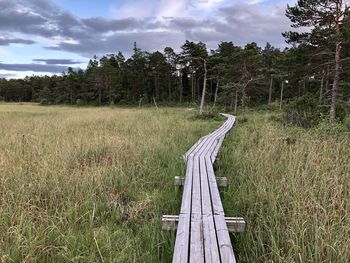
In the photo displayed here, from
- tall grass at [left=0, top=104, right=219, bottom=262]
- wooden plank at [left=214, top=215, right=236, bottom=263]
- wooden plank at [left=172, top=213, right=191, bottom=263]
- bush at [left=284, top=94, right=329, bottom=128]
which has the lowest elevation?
tall grass at [left=0, top=104, right=219, bottom=262]

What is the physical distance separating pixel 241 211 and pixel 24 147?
5379 millimetres

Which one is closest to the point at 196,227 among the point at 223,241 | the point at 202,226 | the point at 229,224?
the point at 202,226

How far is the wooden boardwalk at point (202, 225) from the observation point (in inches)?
112

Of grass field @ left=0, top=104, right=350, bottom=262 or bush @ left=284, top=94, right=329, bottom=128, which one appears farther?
bush @ left=284, top=94, right=329, bottom=128

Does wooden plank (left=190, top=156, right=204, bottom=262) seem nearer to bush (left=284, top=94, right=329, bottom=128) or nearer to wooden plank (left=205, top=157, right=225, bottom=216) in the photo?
wooden plank (left=205, top=157, right=225, bottom=216)

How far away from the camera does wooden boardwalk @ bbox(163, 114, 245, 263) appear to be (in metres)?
2.84

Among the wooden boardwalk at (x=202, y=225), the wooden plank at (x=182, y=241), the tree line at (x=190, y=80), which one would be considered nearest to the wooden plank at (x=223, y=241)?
the wooden boardwalk at (x=202, y=225)

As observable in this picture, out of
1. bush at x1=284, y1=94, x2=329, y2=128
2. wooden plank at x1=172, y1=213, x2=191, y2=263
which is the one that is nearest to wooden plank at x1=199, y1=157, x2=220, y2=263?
wooden plank at x1=172, y1=213, x2=191, y2=263

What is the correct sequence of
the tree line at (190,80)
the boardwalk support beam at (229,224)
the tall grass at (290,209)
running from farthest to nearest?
the tree line at (190,80), the boardwalk support beam at (229,224), the tall grass at (290,209)

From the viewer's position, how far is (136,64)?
61250 mm

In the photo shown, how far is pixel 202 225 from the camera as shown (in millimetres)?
3451

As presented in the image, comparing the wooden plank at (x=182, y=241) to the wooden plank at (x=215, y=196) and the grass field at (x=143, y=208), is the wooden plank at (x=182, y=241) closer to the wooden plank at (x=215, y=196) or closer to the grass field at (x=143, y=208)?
the grass field at (x=143, y=208)

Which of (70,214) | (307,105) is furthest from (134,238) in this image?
(307,105)

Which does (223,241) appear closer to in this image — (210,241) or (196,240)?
(210,241)
